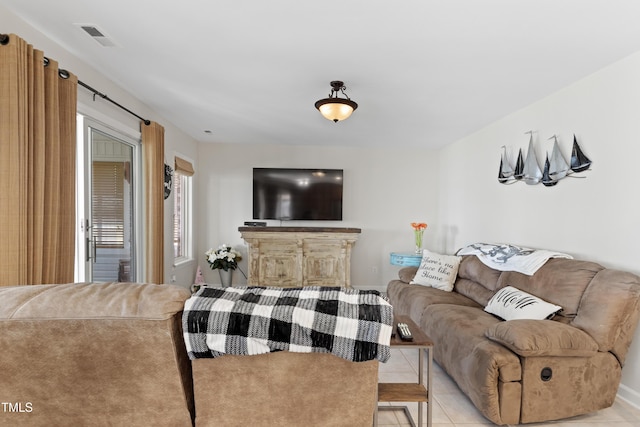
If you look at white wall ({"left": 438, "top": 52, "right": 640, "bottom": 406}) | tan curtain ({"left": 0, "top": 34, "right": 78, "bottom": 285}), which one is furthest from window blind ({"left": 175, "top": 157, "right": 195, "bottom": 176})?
white wall ({"left": 438, "top": 52, "right": 640, "bottom": 406})

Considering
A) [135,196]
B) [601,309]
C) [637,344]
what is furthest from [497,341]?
[135,196]

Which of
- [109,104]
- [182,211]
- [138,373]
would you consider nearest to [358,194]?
[182,211]

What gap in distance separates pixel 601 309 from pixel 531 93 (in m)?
1.99

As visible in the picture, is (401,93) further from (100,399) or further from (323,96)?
(100,399)

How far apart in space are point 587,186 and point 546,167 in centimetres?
46

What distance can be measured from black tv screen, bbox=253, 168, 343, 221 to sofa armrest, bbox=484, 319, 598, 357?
3724mm

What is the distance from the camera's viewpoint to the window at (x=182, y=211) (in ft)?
16.1

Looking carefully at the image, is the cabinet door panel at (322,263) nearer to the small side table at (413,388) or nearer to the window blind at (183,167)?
the window blind at (183,167)

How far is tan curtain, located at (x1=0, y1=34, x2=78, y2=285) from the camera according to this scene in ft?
6.26

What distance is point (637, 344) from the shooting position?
2.37 metres

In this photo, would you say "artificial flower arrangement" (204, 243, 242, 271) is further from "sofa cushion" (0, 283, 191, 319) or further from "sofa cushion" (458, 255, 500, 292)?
"sofa cushion" (0, 283, 191, 319)

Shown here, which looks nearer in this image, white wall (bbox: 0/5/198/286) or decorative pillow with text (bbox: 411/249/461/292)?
white wall (bbox: 0/5/198/286)

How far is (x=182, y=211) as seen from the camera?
5.30 m

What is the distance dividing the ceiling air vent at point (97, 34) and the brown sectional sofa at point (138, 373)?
1767 millimetres
